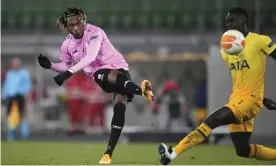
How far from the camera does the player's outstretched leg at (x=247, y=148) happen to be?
1002 cm

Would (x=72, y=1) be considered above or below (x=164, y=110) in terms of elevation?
above

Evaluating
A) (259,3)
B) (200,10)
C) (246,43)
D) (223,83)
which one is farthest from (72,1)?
(246,43)

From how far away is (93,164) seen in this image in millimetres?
10758

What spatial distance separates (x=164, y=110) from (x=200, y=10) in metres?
5.16

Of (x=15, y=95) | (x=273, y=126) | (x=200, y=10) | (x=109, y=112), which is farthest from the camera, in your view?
(x=200, y=10)

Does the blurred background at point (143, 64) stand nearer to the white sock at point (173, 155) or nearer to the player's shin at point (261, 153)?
the player's shin at point (261, 153)

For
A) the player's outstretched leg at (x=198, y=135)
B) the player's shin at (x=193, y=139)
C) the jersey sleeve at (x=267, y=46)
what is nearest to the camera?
the player's outstretched leg at (x=198, y=135)

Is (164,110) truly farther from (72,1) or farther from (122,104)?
(122,104)

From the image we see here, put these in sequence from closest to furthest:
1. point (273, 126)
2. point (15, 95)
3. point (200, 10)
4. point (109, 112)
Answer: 1. point (273, 126)
2. point (15, 95)
3. point (109, 112)
4. point (200, 10)

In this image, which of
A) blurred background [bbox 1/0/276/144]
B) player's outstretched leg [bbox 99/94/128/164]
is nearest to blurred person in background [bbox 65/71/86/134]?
blurred background [bbox 1/0/276/144]

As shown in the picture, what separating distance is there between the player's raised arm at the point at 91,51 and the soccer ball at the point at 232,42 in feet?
7.08

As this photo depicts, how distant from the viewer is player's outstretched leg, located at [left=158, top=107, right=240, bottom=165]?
899 cm

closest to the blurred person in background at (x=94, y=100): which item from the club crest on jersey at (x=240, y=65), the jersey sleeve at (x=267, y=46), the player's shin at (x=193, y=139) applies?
the club crest on jersey at (x=240, y=65)

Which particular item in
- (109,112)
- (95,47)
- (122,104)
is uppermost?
(95,47)
